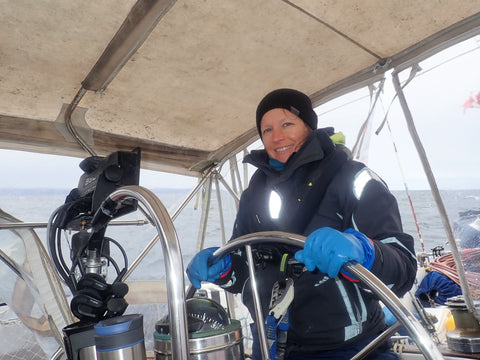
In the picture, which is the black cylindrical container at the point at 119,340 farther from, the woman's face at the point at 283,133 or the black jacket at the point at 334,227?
the woman's face at the point at 283,133

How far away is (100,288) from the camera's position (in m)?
0.77

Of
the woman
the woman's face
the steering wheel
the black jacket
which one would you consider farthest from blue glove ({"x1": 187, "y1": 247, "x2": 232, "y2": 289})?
the woman's face

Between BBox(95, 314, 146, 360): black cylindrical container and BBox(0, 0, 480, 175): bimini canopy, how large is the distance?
122 centimetres

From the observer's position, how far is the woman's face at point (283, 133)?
163cm

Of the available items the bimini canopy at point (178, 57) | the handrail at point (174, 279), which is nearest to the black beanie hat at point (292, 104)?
the bimini canopy at point (178, 57)

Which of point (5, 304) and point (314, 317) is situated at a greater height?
point (5, 304)

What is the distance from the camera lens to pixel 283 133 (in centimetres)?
165

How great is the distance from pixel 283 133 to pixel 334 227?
522 mm

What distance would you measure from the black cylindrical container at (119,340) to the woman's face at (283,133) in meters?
1.12

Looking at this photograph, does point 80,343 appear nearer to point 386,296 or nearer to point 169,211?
point 386,296

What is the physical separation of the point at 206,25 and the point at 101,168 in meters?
0.95

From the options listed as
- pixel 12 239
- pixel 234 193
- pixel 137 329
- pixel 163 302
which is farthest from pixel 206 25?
pixel 163 302

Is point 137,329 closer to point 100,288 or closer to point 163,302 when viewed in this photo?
point 100,288

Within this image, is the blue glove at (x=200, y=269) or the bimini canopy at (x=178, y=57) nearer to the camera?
the blue glove at (x=200, y=269)
